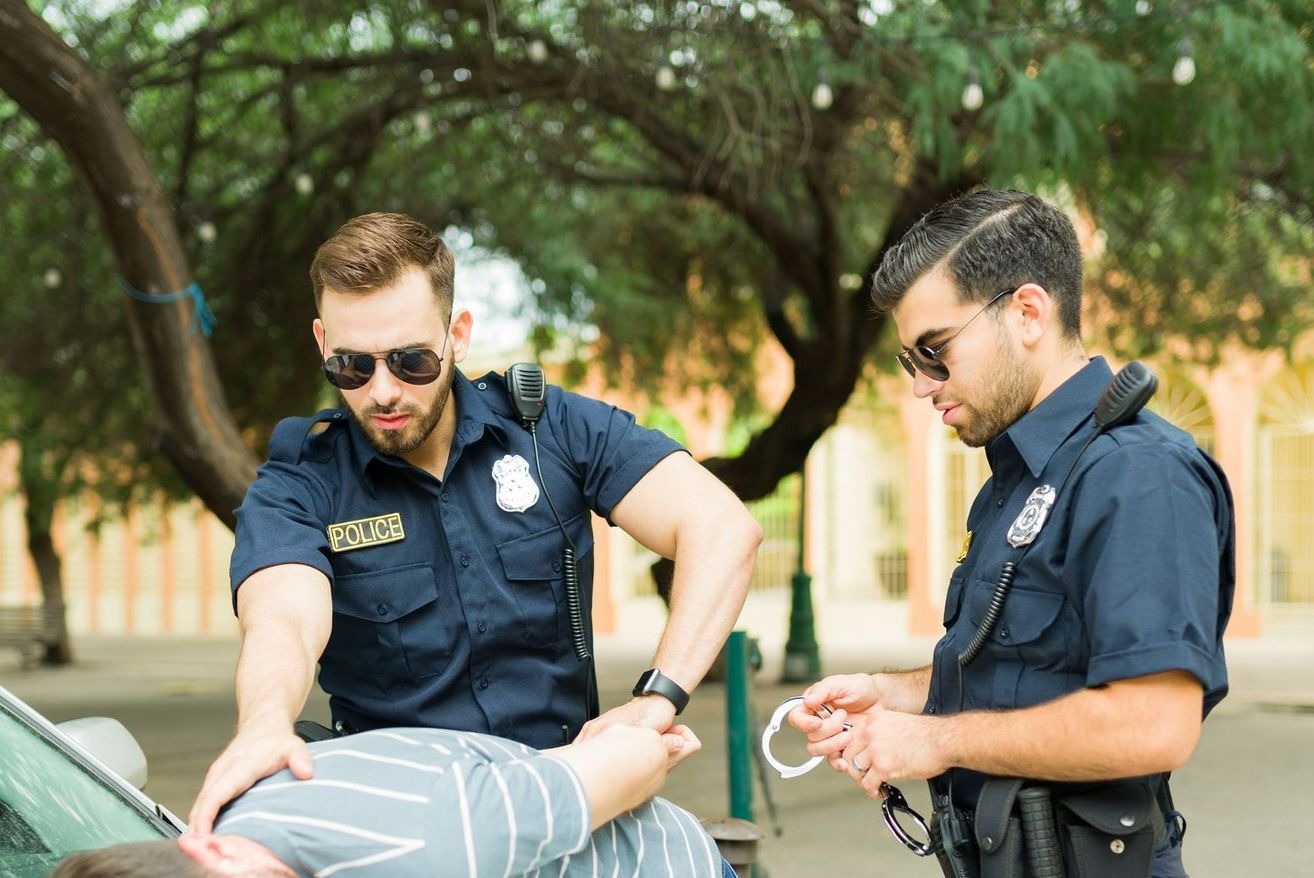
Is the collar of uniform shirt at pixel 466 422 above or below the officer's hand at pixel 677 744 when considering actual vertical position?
above

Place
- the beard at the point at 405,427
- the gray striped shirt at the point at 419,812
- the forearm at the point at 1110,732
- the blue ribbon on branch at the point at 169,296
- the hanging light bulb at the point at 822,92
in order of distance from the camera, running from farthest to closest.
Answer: the hanging light bulb at the point at 822,92 < the blue ribbon on branch at the point at 169,296 < the beard at the point at 405,427 < the forearm at the point at 1110,732 < the gray striped shirt at the point at 419,812

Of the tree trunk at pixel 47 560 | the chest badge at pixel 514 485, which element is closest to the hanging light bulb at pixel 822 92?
the chest badge at pixel 514 485

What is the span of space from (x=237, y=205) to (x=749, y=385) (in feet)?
20.1

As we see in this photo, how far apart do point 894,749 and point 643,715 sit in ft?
1.40

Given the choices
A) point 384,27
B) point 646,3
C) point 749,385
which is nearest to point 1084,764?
point 646,3

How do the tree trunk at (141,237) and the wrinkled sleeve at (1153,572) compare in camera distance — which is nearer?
the wrinkled sleeve at (1153,572)

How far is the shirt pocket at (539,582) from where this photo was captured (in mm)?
2633

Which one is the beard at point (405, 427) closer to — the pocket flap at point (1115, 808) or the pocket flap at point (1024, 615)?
the pocket flap at point (1024, 615)

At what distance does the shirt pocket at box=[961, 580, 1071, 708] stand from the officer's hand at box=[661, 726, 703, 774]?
1.60 ft

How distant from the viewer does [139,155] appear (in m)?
6.27

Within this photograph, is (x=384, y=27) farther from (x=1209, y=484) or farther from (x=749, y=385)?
(x=1209, y=484)

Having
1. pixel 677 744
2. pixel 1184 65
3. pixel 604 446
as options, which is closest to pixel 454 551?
pixel 604 446

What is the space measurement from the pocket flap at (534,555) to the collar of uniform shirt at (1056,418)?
912 millimetres

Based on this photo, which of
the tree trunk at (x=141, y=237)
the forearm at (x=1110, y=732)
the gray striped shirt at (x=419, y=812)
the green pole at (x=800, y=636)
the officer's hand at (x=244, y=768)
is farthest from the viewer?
the green pole at (x=800, y=636)
